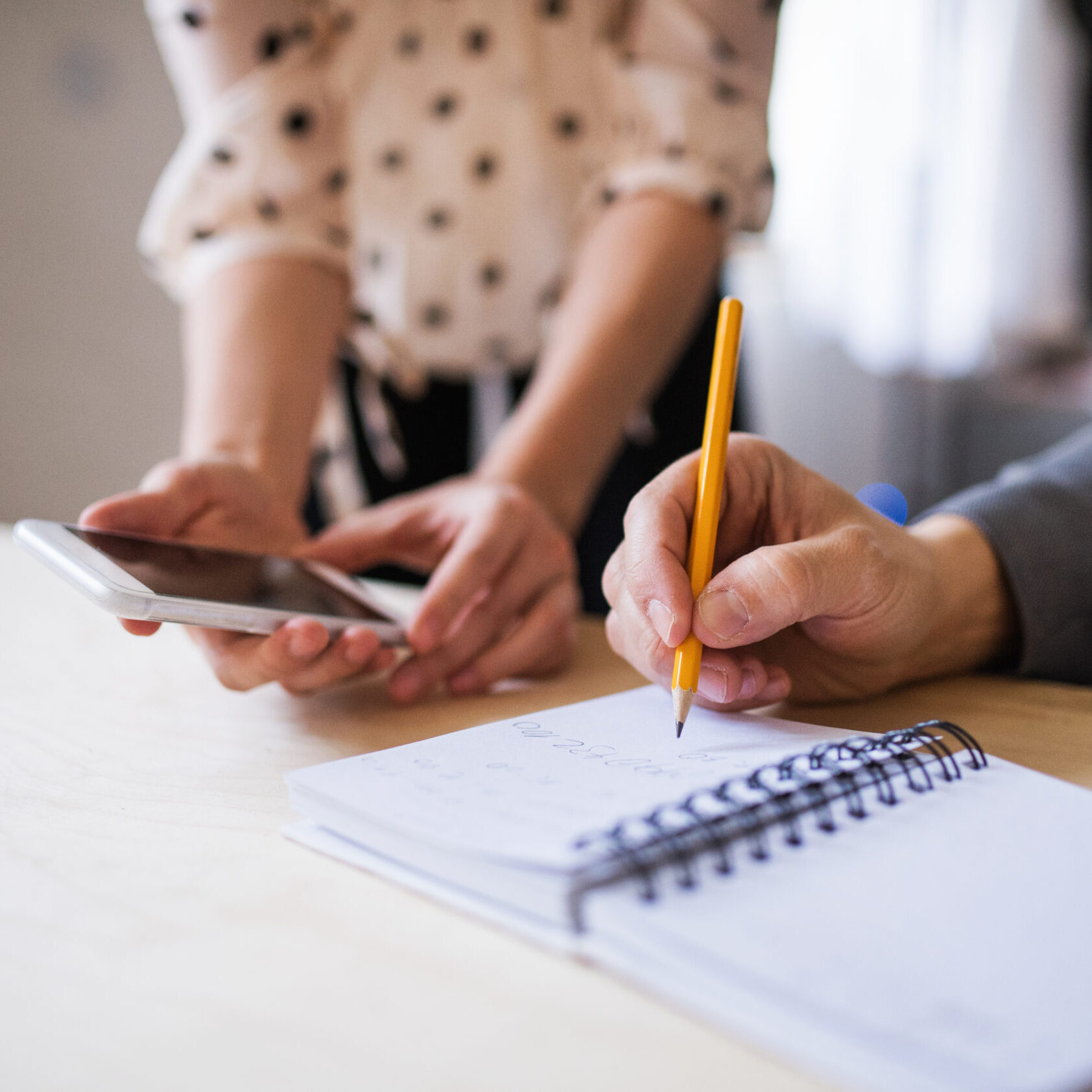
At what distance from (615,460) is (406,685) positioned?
0.61 m

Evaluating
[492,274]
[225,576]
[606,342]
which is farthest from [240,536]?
[492,274]

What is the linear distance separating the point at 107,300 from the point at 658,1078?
220cm

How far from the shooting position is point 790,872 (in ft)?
1.00

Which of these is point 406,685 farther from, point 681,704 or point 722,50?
point 722,50

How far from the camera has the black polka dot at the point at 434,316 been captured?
1025 millimetres

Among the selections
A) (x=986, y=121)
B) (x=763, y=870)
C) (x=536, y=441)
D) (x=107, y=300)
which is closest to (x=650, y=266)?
(x=536, y=441)

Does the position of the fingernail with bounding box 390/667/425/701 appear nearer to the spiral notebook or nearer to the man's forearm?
the spiral notebook

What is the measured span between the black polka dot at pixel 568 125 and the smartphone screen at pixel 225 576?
23.2 inches

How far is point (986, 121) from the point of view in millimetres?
2602

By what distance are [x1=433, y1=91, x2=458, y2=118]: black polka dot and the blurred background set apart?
49.9 inches

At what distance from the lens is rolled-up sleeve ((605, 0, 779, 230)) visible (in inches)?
Answer: 35.5

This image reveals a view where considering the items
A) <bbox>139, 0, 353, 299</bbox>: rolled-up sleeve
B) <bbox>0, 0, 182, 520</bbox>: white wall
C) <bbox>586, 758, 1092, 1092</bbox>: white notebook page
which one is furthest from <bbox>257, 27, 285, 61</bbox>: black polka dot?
<bbox>0, 0, 182, 520</bbox>: white wall

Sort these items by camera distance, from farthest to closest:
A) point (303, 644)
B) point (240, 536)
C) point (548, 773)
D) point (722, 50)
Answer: point (722, 50)
point (240, 536)
point (303, 644)
point (548, 773)

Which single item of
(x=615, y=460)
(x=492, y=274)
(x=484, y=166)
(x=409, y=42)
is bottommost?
(x=615, y=460)
